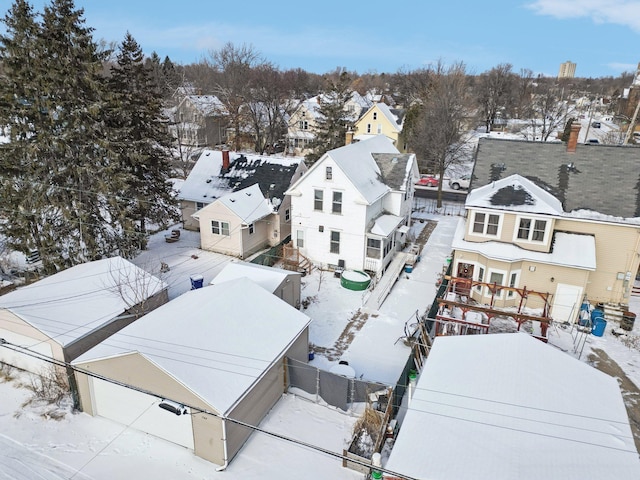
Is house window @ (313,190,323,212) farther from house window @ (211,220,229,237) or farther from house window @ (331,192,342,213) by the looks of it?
house window @ (211,220,229,237)

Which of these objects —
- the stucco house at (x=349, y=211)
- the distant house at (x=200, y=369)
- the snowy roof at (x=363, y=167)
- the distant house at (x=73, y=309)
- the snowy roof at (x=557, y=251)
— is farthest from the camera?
the stucco house at (x=349, y=211)

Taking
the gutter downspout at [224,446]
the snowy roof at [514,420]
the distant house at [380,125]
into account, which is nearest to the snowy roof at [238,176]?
the gutter downspout at [224,446]

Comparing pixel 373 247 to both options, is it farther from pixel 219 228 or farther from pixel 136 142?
pixel 136 142

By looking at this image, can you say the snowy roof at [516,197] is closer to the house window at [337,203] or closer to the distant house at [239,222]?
the house window at [337,203]

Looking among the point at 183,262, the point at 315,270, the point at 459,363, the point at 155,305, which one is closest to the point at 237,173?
the point at 183,262

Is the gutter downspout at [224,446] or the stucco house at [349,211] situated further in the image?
the stucco house at [349,211]

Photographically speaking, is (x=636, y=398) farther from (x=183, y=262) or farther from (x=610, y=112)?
(x=610, y=112)
